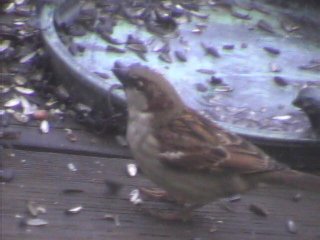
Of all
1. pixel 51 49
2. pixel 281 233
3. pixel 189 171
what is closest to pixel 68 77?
pixel 51 49

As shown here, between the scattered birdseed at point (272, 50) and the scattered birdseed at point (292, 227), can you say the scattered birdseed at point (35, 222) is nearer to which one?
the scattered birdseed at point (292, 227)

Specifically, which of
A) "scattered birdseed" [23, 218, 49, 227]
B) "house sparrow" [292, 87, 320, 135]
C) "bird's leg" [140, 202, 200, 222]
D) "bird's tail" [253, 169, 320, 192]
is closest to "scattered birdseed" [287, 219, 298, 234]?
"bird's tail" [253, 169, 320, 192]

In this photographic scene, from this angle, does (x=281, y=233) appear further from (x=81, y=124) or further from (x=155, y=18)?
(x=155, y=18)

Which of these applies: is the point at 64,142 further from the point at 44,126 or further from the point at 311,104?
the point at 311,104

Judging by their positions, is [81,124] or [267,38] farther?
[267,38]

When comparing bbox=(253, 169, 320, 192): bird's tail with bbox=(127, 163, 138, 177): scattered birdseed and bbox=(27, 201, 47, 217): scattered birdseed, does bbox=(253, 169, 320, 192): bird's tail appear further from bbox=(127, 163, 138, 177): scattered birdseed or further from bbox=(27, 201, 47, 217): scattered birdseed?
bbox=(27, 201, 47, 217): scattered birdseed
